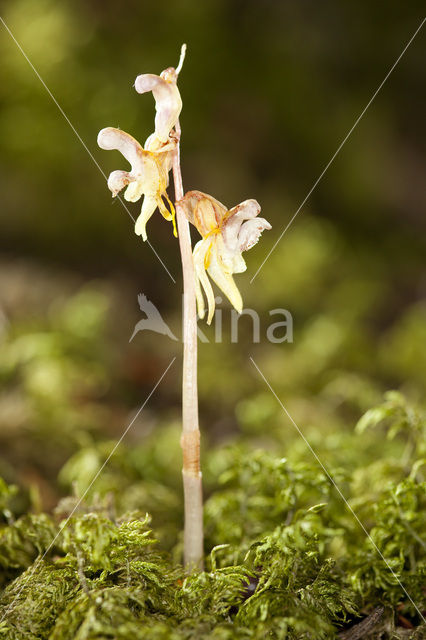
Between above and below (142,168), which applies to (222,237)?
below

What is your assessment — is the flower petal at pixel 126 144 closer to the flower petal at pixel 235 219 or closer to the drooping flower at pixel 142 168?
the drooping flower at pixel 142 168

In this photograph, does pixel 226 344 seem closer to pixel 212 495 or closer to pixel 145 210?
pixel 212 495

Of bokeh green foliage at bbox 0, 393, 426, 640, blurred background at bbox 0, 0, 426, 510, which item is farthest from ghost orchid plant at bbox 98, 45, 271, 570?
blurred background at bbox 0, 0, 426, 510

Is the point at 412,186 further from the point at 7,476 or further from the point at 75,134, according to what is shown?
the point at 7,476

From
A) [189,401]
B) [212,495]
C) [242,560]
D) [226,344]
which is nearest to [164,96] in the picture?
[189,401]

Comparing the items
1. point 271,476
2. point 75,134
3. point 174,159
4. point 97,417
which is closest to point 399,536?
point 271,476

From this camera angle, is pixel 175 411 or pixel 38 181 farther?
pixel 38 181
